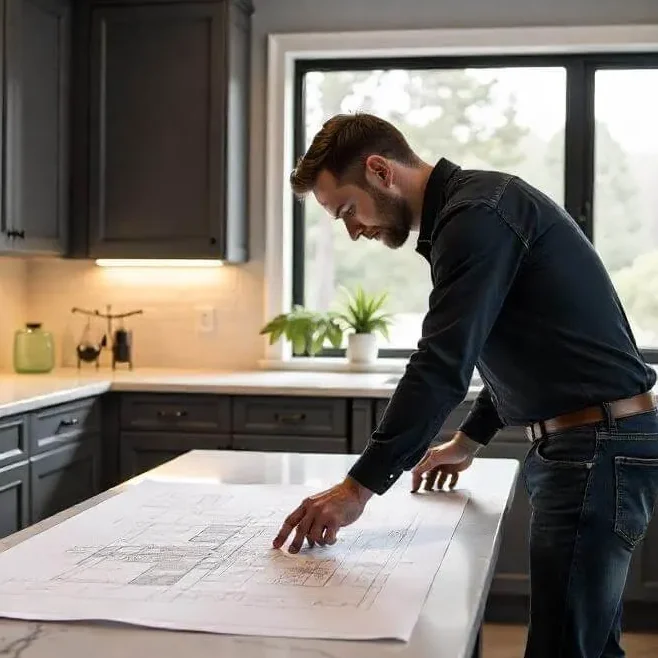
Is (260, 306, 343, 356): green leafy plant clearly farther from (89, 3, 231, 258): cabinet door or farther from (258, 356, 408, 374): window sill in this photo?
(89, 3, 231, 258): cabinet door

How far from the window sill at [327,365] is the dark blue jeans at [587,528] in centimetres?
240

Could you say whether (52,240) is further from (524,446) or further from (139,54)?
(524,446)

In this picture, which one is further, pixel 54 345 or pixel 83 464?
pixel 54 345

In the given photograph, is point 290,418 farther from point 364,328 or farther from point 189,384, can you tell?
point 364,328

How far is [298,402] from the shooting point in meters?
3.62

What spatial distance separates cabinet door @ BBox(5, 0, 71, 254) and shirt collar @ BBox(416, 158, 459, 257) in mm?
2233

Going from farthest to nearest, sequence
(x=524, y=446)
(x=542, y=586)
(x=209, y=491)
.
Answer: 1. (x=524, y=446)
2. (x=209, y=491)
3. (x=542, y=586)

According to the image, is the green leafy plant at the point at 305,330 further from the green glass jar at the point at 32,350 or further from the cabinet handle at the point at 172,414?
the green glass jar at the point at 32,350

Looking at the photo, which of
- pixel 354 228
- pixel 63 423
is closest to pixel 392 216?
pixel 354 228

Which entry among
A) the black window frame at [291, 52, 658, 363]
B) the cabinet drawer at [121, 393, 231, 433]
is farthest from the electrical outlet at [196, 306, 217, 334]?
the black window frame at [291, 52, 658, 363]

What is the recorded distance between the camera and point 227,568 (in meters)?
1.37

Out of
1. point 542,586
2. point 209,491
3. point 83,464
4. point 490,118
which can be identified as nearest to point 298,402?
point 83,464

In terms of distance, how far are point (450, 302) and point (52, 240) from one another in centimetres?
267

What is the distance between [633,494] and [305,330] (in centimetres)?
245
